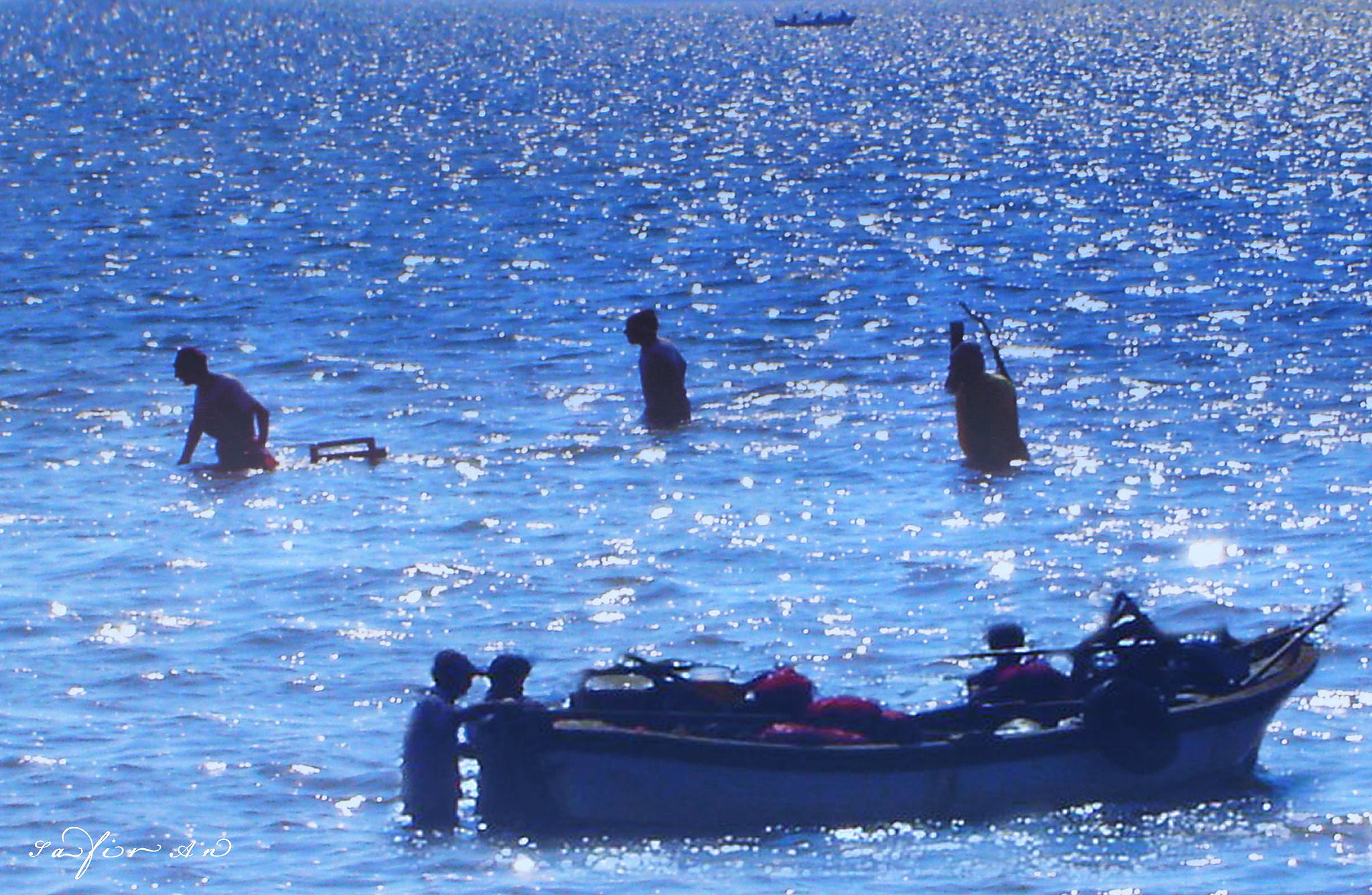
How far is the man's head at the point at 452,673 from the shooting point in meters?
12.1

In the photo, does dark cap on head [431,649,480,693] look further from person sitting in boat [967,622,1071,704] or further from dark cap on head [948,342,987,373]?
dark cap on head [948,342,987,373]

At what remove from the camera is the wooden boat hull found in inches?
461

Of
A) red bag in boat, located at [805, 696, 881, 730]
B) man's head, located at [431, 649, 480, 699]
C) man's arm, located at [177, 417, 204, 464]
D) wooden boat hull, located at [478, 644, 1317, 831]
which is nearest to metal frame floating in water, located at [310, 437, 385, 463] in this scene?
man's arm, located at [177, 417, 204, 464]

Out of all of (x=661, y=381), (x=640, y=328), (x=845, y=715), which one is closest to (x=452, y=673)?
(x=845, y=715)

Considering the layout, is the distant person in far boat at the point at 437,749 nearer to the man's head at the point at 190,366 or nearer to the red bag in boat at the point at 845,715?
Result: the red bag in boat at the point at 845,715

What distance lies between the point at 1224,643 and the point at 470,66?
97594 millimetres

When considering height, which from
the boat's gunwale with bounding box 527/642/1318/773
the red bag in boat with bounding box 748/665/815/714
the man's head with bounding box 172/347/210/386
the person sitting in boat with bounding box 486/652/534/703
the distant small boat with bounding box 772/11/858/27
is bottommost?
the boat's gunwale with bounding box 527/642/1318/773

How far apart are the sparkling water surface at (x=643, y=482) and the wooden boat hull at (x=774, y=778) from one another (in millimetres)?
136

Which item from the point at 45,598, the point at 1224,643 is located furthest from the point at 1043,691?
the point at 45,598

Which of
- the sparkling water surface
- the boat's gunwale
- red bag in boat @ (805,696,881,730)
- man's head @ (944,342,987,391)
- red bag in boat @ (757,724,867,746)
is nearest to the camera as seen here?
the boat's gunwale
